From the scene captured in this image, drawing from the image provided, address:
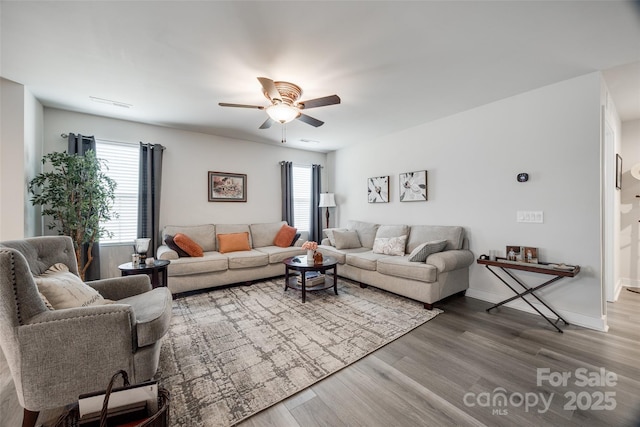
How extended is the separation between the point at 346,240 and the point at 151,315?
11.2 feet

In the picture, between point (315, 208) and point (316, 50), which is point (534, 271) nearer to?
point (316, 50)

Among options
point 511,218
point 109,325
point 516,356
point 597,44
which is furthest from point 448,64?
point 109,325

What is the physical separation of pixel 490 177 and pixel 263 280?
3811 millimetres

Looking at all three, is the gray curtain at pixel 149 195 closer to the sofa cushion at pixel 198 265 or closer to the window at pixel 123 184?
the window at pixel 123 184

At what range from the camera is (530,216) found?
305cm

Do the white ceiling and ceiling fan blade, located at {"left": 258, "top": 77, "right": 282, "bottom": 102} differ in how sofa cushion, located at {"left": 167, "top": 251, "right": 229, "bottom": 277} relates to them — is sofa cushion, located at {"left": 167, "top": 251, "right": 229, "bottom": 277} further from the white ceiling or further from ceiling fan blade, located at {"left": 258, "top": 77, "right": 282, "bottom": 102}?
ceiling fan blade, located at {"left": 258, "top": 77, "right": 282, "bottom": 102}

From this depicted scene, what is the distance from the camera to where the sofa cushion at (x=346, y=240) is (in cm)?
462

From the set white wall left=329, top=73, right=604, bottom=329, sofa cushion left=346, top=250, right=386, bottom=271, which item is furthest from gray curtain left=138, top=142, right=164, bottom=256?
white wall left=329, top=73, right=604, bottom=329

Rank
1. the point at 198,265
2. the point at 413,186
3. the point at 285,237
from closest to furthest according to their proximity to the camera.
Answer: the point at 198,265 → the point at 413,186 → the point at 285,237

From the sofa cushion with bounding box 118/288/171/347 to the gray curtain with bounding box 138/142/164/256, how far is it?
7.37ft

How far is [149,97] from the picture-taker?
3160 millimetres

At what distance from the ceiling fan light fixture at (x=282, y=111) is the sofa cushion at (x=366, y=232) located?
279cm

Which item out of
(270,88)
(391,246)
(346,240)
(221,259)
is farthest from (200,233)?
(391,246)

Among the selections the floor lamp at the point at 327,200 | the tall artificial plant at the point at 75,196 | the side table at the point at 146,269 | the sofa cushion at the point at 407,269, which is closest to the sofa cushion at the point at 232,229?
the side table at the point at 146,269
